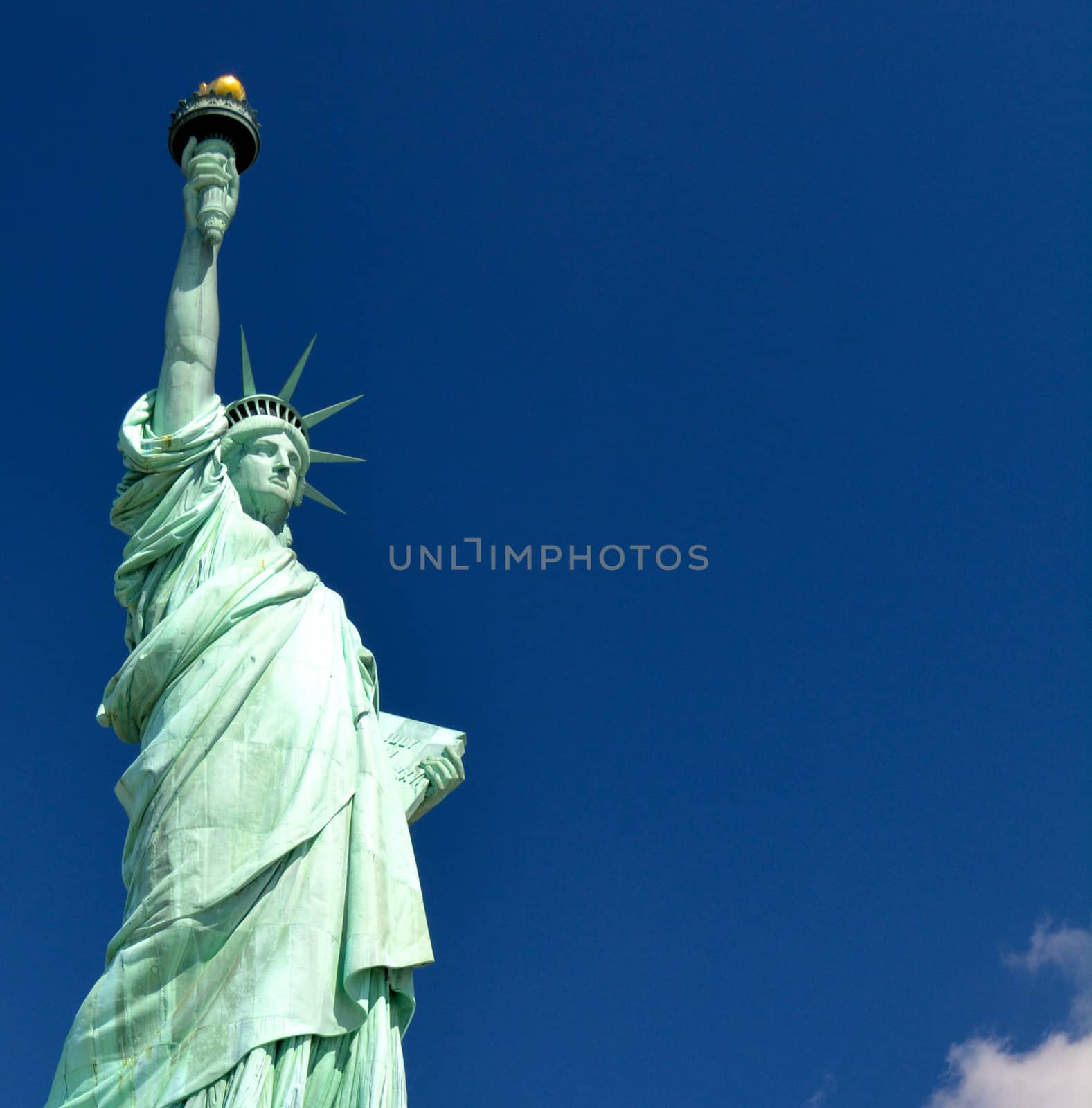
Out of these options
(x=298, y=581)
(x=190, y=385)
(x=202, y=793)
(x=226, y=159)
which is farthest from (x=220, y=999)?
(x=226, y=159)

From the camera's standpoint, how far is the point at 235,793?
13016 millimetres

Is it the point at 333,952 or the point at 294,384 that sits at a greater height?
the point at 294,384

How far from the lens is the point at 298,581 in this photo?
14.8 m

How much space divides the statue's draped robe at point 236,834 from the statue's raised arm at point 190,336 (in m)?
0.21

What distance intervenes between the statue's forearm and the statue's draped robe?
0.60ft

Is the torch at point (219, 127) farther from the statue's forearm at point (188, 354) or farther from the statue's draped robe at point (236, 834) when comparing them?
the statue's draped robe at point (236, 834)

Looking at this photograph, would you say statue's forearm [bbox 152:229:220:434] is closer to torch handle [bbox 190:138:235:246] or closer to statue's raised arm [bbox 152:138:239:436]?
statue's raised arm [bbox 152:138:239:436]

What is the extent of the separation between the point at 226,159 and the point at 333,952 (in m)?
7.85

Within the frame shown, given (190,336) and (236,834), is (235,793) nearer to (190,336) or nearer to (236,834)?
(236,834)

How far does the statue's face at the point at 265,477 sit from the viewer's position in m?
15.4

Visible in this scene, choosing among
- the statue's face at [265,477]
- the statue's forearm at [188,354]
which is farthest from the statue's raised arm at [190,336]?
the statue's face at [265,477]

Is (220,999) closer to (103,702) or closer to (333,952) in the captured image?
(333,952)

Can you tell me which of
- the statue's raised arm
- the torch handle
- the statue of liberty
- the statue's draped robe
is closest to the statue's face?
the statue of liberty

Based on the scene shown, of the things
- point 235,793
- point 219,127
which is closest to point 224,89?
point 219,127
